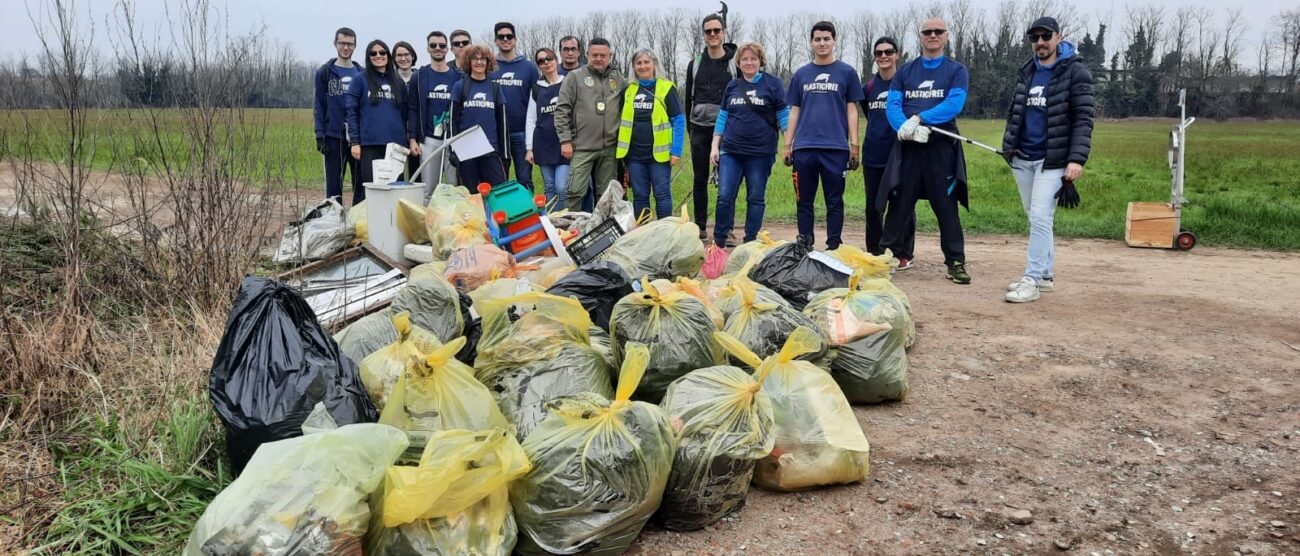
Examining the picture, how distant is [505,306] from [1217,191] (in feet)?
44.2

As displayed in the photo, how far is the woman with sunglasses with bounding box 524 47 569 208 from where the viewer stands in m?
7.01

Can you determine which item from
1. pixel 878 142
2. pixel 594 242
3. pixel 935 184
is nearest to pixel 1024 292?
pixel 935 184

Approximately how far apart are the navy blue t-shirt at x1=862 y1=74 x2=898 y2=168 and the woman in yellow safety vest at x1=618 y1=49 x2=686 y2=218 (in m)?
1.38

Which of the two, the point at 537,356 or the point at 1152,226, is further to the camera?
the point at 1152,226

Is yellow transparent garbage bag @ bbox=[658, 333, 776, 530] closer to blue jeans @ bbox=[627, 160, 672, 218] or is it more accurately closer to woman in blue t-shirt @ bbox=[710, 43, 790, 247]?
woman in blue t-shirt @ bbox=[710, 43, 790, 247]

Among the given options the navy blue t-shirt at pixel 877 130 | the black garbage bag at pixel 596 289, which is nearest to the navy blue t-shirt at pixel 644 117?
the navy blue t-shirt at pixel 877 130

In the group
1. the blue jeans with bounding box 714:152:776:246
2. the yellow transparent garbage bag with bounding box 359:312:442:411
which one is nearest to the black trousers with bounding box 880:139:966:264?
the blue jeans with bounding box 714:152:776:246

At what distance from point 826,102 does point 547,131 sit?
2.26 m

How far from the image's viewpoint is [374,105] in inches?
280

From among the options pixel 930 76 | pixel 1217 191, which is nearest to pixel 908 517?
pixel 930 76

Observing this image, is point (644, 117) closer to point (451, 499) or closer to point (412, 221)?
point (412, 221)

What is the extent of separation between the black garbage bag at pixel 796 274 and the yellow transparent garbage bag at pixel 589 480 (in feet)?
6.52

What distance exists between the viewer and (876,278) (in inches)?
175

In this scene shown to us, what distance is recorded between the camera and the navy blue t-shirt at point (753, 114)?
636 centimetres
